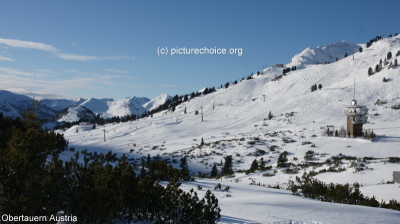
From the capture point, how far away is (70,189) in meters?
9.42

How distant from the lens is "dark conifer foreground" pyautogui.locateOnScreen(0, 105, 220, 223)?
23.9 ft

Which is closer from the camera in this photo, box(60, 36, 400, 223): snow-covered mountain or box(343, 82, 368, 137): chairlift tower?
box(60, 36, 400, 223): snow-covered mountain

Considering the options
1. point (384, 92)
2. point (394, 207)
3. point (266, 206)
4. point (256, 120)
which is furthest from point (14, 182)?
point (384, 92)

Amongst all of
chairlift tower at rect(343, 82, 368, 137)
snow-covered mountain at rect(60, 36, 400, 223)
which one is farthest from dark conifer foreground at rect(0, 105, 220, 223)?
chairlift tower at rect(343, 82, 368, 137)

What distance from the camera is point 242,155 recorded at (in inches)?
1901

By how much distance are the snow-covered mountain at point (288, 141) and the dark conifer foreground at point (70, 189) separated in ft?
9.83

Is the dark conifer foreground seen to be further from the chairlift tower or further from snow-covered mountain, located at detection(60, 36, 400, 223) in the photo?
the chairlift tower

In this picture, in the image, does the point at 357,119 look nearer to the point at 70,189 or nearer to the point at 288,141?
the point at 288,141

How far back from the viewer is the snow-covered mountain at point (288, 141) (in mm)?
13430

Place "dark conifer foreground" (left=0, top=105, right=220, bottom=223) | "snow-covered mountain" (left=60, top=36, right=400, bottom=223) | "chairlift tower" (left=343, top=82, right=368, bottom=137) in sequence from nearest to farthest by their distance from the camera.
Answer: "dark conifer foreground" (left=0, top=105, right=220, bottom=223) < "snow-covered mountain" (left=60, top=36, right=400, bottom=223) < "chairlift tower" (left=343, top=82, right=368, bottom=137)

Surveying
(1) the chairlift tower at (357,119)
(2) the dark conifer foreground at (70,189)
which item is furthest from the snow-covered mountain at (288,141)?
(2) the dark conifer foreground at (70,189)

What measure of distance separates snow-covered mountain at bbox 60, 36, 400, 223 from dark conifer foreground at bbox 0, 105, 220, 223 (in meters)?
3.00

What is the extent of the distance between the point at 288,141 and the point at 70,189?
1910 inches

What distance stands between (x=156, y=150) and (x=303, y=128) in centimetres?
3311
